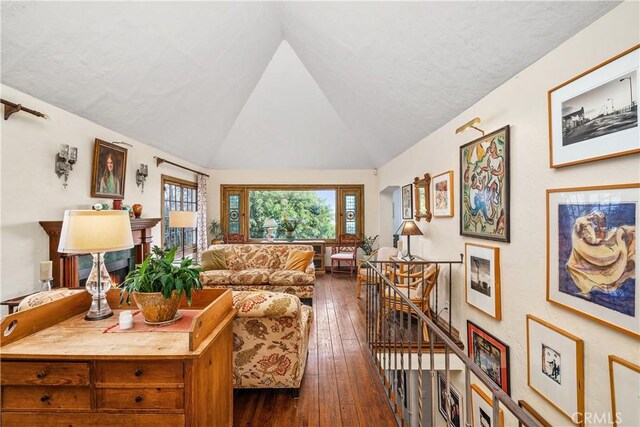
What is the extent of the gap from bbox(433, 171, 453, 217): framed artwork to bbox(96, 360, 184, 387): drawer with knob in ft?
10.0

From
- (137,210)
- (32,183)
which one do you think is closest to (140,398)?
(32,183)

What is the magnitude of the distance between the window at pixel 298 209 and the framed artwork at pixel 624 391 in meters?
6.15

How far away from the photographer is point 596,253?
167 cm

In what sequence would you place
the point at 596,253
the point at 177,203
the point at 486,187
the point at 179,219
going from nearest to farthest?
the point at 596,253 → the point at 486,187 → the point at 179,219 → the point at 177,203

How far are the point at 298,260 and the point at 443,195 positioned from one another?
2670 mm

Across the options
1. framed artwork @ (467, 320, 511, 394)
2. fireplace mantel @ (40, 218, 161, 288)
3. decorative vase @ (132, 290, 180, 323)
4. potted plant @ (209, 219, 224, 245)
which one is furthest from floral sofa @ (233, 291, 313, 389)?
potted plant @ (209, 219, 224, 245)

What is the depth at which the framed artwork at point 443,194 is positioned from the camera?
342 centimetres

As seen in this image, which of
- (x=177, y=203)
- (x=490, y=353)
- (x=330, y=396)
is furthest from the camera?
(x=177, y=203)

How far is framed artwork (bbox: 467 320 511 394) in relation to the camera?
95.3 inches

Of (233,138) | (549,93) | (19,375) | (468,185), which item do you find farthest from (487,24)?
(233,138)

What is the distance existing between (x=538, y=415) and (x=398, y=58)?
315 cm

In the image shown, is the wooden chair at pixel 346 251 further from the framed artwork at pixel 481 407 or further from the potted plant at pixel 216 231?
the framed artwork at pixel 481 407

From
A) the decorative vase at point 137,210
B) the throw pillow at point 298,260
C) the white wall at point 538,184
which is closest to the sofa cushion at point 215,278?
the throw pillow at point 298,260

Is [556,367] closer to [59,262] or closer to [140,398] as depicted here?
[140,398]
